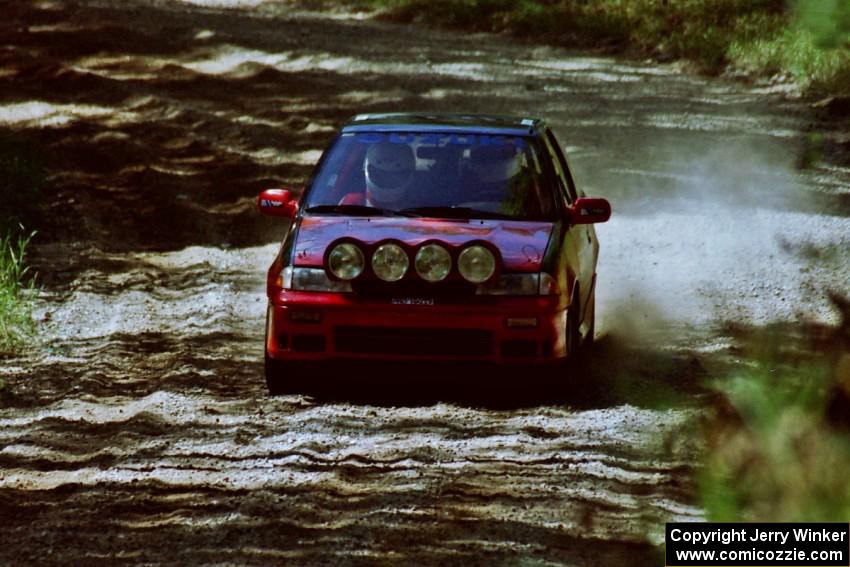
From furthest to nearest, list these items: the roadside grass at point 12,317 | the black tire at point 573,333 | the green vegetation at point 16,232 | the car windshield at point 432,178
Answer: the green vegetation at point 16,232
the roadside grass at point 12,317
the car windshield at point 432,178
the black tire at point 573,333

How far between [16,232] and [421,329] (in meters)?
6.96

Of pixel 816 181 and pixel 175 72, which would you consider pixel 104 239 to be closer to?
pixel 816 181

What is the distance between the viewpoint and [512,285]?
7.57 metres

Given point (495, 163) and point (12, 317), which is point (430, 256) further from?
point (12, 317)

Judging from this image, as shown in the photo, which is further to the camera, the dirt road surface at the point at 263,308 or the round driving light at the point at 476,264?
the round driving light at the point at 476,264

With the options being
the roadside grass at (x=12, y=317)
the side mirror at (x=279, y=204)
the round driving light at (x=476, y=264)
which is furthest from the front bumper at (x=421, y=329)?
the roadside grass at (x=12, y=317)

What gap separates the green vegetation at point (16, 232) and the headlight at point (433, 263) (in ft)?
11.7

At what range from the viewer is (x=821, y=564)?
10.1 feet

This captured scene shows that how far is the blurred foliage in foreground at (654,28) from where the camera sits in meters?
21.7

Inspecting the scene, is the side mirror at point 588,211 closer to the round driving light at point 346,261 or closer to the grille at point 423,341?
the grille at point 423,341

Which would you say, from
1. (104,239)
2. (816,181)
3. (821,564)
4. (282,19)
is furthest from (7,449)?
(282,19)

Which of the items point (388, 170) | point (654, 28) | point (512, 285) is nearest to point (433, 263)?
point (512, 285)

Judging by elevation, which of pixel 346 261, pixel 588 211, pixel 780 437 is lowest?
pixel 346 261

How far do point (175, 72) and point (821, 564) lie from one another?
2088 centimetres
